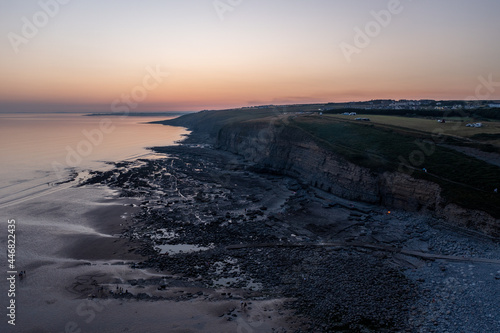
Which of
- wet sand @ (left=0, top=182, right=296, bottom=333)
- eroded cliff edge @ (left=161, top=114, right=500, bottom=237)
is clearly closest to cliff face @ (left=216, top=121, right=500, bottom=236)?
eroded cliff edge @ (left=161, top=114, right=500, bottom=237)

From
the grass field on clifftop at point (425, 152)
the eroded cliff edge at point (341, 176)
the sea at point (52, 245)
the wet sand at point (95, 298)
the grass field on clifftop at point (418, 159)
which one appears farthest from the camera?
the grass field on clifftop at point (425, 152)

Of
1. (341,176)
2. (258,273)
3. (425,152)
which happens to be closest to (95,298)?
(258,273)

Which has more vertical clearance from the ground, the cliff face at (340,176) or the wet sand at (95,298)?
the cliff face at (340,176)

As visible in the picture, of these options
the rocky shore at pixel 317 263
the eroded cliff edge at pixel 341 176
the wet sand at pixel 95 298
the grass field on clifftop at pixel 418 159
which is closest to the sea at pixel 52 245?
the wet sand at pixel 95 298

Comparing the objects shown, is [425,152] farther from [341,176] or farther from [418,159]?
[341,176]

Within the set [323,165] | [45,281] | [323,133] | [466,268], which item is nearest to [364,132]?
[323,133]

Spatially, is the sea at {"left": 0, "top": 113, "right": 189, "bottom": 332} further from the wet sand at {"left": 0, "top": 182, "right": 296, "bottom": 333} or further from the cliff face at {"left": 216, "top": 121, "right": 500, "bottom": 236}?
the cliff face at {"left": 216, "top": 121, "right": 500, "bottom": 236}

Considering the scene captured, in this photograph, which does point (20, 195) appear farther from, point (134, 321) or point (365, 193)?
point (365, 193)

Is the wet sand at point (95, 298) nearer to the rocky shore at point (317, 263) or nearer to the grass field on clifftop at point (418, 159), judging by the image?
the rocky shore at point (317, 263)
